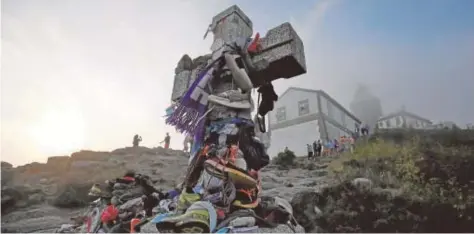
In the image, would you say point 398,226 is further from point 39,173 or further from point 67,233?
point 39,173

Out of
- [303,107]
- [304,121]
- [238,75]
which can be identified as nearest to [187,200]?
[238,75]

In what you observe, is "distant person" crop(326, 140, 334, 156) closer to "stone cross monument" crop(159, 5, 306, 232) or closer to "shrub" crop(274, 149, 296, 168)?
"shrub" crop(274, 149, 296, 168)

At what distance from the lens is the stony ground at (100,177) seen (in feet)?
12.7

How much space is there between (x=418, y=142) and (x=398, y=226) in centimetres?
203

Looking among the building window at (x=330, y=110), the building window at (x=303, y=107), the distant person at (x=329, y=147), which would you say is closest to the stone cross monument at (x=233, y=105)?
the distant person at (x=329, y=147)

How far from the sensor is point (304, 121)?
38.3 ft

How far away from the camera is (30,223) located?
3670 mm

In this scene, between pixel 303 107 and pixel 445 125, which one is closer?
pixel 445 125

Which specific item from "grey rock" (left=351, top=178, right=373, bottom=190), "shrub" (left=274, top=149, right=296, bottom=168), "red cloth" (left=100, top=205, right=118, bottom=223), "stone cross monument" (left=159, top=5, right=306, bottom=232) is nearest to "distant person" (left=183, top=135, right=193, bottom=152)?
"stone cross monument" (left=159, top=5, right=306, bottom=232)

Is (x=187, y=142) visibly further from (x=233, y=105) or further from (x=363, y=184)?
(x=363, y=184)

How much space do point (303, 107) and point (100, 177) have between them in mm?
7574

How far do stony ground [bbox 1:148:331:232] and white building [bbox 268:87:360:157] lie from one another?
3605 mm

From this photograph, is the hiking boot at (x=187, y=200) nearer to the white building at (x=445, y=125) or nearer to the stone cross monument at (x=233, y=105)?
Result: the stone cross monument at (x=233, y=105)

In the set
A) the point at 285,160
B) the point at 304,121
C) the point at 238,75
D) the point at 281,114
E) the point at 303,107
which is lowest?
the point at 285,160
